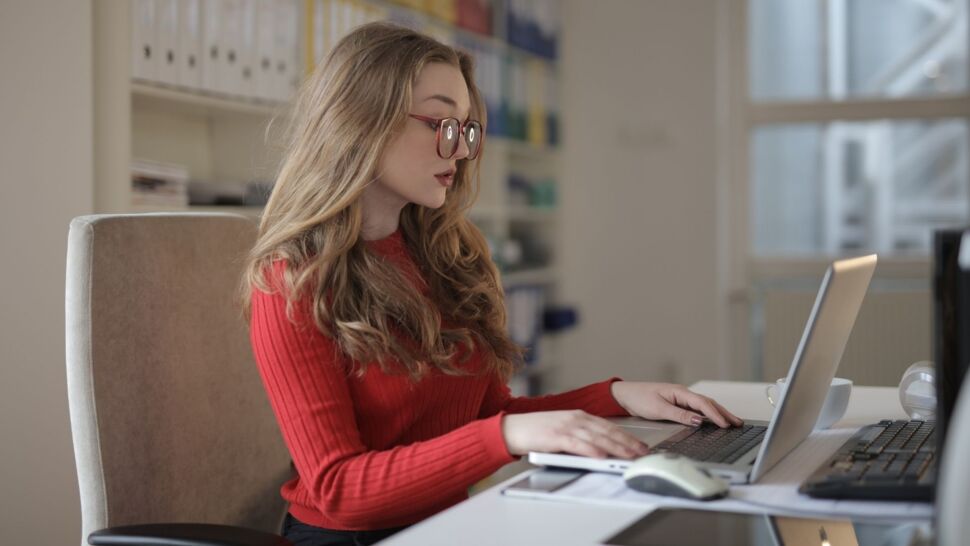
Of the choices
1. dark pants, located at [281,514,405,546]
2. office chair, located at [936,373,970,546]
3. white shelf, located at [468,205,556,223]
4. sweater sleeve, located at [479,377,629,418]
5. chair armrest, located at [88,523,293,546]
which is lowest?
dark pants, located at [281,514,405,546]

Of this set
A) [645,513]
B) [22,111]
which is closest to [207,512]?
[645,513]

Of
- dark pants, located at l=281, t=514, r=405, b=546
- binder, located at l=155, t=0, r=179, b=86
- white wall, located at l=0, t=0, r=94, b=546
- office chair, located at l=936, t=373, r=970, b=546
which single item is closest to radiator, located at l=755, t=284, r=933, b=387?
binder, located at l=155, t=0, r=179, b=86

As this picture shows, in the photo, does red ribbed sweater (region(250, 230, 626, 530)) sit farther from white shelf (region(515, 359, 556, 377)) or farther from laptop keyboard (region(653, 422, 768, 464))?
white shelf (region(515, 359, 556, 377))

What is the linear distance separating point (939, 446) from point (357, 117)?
83 cm

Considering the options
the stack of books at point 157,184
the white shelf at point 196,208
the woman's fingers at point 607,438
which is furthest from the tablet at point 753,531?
the stack of books at point 157,184

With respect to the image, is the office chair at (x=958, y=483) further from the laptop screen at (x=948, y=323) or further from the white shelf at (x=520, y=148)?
the white shelf at (x=520, y=148)

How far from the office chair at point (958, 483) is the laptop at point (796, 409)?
12.4 inches

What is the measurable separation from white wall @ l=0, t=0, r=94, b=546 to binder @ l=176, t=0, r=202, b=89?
27cm

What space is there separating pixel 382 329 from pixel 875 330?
352 cm

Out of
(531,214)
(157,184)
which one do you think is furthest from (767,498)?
(531,214)

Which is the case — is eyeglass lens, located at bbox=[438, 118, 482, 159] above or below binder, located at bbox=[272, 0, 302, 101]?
below

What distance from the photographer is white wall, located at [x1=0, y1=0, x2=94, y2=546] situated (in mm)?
2088

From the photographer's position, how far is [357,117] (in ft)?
4.73

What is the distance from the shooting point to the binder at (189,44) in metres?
2.47
